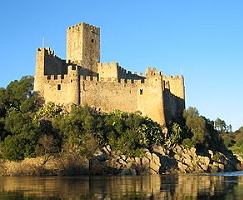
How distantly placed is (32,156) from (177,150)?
18.4m

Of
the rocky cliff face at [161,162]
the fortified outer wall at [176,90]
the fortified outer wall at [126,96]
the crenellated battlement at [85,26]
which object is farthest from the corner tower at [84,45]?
the rocky cliff face at [161,162]

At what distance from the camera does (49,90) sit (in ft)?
159

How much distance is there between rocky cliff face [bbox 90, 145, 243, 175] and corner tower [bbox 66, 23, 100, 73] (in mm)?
18384

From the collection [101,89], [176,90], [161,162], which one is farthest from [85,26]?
[161,162]

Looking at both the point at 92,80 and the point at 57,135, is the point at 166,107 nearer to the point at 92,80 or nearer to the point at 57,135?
the point at 92,80

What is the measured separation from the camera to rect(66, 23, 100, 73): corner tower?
57.0 m

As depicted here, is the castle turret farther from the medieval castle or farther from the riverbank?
the riverbank

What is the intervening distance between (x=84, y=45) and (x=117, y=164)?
2395 centimetres

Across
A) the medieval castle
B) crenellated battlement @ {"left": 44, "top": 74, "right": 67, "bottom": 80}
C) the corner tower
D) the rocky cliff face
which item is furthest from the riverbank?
the corner tower

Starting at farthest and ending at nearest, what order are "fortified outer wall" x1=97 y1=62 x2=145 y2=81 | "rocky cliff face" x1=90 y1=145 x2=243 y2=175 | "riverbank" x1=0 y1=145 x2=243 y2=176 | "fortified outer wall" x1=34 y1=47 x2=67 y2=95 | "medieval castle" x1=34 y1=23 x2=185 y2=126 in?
"fortified outer wall" x1=97 y1=62 x2=145 y2=81 < "fortified outer wall" x1=34 y1=47 x2=67 y2=95 < "medieval castle" x1=34 y1=23 x2=185 y2=126 < "rocky cliff face" x1=90 y1=145 x2=243 y2=175 < "riverbank" x1=0 y1=145 x2=243 y2=176

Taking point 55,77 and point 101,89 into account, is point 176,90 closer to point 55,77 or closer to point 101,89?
point 101,89

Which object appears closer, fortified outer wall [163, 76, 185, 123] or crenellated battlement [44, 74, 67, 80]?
crenellated battlement [44, 74, 67, 80]

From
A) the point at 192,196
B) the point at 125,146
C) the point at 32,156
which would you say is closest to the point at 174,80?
the point at 125,146

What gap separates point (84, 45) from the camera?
190ft
